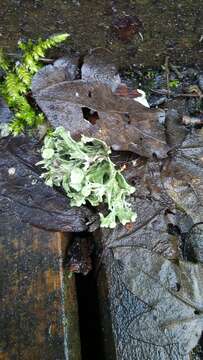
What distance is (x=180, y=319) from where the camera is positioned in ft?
8.28

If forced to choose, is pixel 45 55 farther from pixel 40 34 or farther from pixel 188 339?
pixel 188 339

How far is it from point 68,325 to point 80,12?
189cm

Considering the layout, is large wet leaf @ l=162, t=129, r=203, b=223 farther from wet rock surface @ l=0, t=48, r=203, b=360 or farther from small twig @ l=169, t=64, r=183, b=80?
small twig @ l=169, t=64, r=183, b=80

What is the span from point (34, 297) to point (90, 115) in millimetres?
1173

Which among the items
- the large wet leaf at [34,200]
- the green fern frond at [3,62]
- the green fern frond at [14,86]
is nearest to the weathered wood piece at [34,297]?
the large wet leaf at [34,200]

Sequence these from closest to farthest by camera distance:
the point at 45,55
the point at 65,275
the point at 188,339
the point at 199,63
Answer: the point at 188,339 → the point at 65,275 → the point at 45,55 → the point at 199,63

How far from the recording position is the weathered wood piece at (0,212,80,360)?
8.22 ft

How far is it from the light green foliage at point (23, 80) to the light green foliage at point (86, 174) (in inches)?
11.9

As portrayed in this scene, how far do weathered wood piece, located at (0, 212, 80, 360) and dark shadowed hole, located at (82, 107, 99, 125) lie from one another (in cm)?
75

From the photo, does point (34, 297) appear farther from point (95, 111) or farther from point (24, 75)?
point (24, 75)

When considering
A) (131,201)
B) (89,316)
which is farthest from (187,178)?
(89,316)

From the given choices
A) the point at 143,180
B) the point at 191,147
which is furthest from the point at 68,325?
the point at 191,147

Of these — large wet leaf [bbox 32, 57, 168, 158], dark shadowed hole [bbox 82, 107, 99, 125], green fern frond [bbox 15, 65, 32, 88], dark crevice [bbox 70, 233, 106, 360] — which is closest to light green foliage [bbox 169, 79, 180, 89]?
large wet leaf [bbox 32, 57, 168, 158]

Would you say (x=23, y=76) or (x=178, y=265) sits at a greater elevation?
(x=23, y=76)
